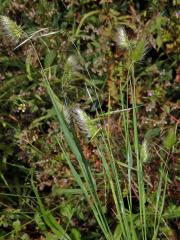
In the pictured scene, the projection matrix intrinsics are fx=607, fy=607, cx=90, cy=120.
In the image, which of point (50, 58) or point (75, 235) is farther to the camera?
point (50, 58)

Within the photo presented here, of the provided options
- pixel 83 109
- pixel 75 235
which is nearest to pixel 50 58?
pixel 83 109

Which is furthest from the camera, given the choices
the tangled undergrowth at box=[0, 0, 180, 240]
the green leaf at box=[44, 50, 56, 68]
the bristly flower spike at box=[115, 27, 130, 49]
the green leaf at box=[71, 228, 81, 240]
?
the green leaf at box=[44, 50, 56, 68]

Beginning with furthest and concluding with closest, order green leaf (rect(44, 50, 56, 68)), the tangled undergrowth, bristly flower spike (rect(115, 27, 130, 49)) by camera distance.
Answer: green leaf (rect(44, 50, 56, 68))
the tangled undergrowth
bristly flower spike (rect(115, 27, 130, 49))

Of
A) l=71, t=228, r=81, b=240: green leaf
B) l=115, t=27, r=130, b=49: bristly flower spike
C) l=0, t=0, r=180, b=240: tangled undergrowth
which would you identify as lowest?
l=71, t=228, r=81, b=240: green leaf

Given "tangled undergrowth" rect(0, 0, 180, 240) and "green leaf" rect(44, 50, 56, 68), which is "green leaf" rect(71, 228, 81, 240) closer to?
"tangled undergrowth" rect(0, 0, 180, 240)

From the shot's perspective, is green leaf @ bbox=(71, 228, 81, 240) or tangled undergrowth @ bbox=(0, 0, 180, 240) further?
tangled undergrowth @ bbox=(0, 0, 180, 240)

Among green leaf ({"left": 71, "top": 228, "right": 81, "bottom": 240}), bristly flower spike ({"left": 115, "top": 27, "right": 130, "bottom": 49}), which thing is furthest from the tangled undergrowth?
bristly flower spike ({"left": 115, "top": 27, "right": 130, "bottom": 49})

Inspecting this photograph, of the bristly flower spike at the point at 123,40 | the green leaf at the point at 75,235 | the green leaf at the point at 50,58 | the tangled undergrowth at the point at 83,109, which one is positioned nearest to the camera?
the bristly flower spike at the point at 123,40

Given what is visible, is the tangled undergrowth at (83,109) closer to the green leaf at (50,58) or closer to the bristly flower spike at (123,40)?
the green leaf at (50,58)

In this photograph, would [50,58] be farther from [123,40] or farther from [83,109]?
[123,40]

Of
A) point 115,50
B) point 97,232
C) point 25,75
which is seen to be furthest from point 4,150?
point 115,50

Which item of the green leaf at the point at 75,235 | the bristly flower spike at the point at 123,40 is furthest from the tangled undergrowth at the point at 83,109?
the bristly flower spike at the point at 123,40

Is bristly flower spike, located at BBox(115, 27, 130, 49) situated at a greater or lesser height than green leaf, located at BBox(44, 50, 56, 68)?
greater
